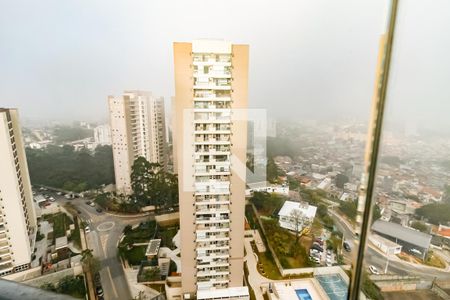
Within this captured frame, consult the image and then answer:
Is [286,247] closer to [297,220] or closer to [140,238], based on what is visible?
[297,220]

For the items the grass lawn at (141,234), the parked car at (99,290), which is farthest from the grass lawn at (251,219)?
the parked car at (99,290)

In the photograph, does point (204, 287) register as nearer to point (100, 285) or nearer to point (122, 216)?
point (100, 285)

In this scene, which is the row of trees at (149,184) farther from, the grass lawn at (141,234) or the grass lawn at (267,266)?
the grass lawn at (267,266)

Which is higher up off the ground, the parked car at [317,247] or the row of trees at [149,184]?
the row of trees at [149,184]

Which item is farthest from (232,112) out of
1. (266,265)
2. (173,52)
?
(266,265)

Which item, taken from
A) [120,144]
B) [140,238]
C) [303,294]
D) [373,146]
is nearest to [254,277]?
[303,294]

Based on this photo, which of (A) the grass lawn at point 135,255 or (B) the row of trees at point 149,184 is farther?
(B) the row of trees at point 149,184
